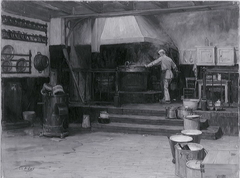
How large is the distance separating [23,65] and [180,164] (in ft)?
21.3

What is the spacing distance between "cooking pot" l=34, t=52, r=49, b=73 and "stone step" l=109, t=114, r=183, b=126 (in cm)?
287

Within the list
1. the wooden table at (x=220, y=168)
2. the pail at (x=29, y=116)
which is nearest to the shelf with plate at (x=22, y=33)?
the pail at (x=29, y=116)

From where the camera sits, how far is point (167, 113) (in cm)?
947

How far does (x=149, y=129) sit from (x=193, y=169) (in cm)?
427

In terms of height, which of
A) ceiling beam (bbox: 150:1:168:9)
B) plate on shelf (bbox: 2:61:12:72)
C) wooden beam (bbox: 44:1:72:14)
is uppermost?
wooden beam (bbox: 44:1:72:14)

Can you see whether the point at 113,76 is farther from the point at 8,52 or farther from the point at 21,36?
the point at 8,52

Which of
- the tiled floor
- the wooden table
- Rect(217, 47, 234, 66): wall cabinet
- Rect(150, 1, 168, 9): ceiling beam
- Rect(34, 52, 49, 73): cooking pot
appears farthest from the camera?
Rect(217, 47, 234, 66): wall cabinet

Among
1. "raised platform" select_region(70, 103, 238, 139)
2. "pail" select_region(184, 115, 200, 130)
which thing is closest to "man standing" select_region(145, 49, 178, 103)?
"raised platform" select_region(70, 103, 238, 139)

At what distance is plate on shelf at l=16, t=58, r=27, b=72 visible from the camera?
32.3ft

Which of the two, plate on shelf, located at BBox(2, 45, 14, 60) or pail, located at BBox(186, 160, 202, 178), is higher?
plate on shelf, located at BBox(2, 45, 14, 60)

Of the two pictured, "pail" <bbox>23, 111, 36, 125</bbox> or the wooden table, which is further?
"pail" <bbox>23, 111, 36, 125</bbox>

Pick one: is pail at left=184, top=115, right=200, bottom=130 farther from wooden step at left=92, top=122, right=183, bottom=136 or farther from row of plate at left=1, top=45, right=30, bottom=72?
row of plate at left=1, top=45, right=30, bottom=72

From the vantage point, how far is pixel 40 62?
35.0ft

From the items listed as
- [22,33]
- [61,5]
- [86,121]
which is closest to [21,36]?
[22,33]
